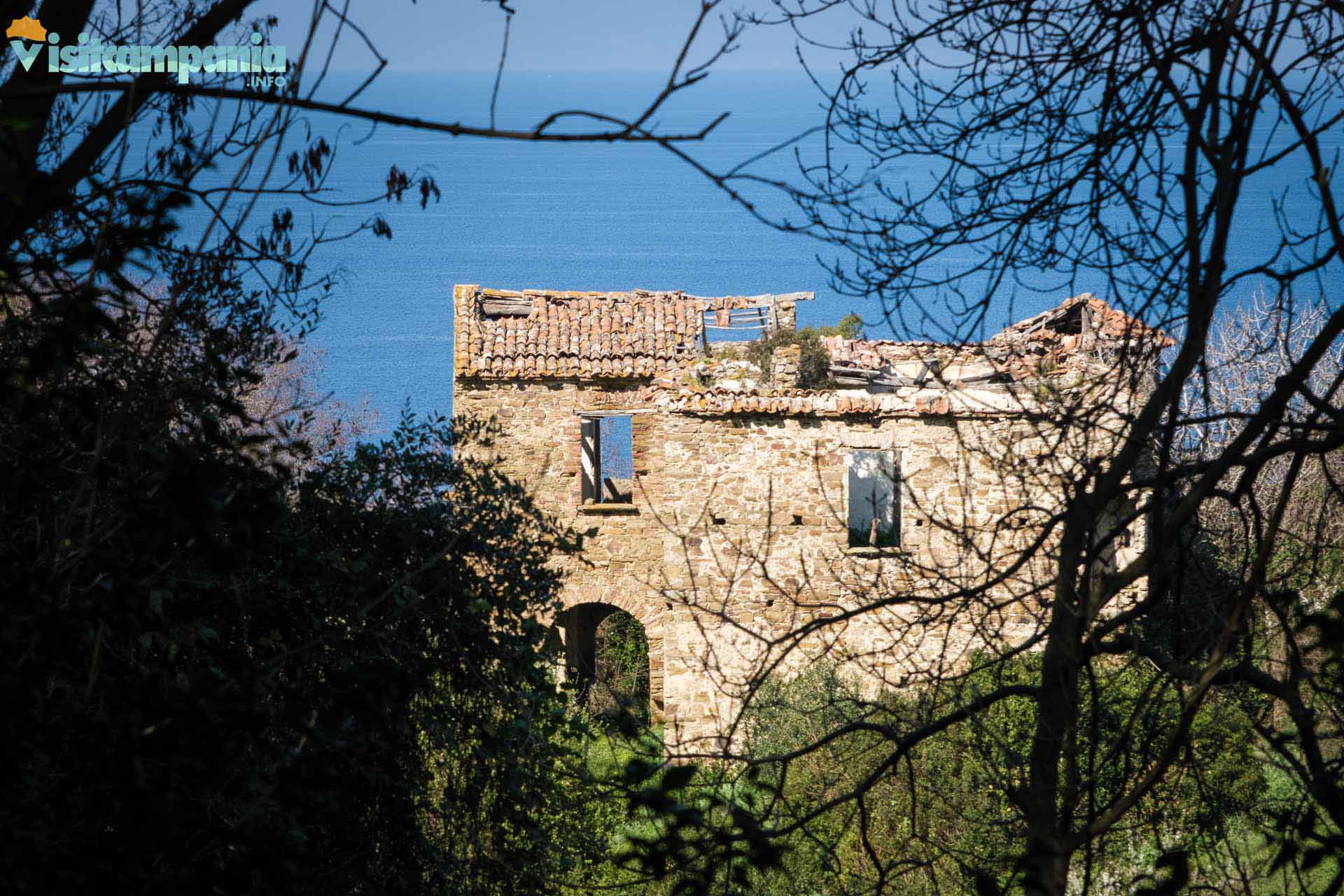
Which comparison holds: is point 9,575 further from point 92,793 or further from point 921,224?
point 921,224

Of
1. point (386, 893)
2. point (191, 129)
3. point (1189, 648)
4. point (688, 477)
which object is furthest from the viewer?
point (688, 477)

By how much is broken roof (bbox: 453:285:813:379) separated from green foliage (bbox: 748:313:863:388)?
2.97 ft

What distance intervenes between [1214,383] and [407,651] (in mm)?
14380

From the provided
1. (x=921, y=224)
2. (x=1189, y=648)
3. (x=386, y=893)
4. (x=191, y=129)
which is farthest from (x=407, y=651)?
(x=1189, y=648)

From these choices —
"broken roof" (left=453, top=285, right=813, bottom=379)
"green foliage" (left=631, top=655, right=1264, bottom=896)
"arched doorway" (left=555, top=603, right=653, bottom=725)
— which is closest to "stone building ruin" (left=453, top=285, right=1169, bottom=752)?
"broken roof" (left=453, top=285, right=813, bottom=379)

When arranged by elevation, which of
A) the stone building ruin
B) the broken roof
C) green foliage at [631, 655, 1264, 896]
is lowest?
green foliage at [631, 655, 1264, 896]

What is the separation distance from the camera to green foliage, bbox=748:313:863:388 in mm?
14648

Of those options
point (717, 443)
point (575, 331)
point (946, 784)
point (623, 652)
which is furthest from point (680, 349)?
point (946, 784)

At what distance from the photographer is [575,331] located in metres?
16.1

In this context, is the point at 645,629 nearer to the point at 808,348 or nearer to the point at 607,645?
the point at 607,645

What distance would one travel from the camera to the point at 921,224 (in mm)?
3943

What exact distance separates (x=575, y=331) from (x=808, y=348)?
3.35 m

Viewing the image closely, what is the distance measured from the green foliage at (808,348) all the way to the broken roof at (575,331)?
35.6 inches

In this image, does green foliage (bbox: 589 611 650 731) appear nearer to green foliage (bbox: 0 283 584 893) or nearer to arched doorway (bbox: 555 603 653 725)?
arched doorway (bbox: 555 603 653 725)
